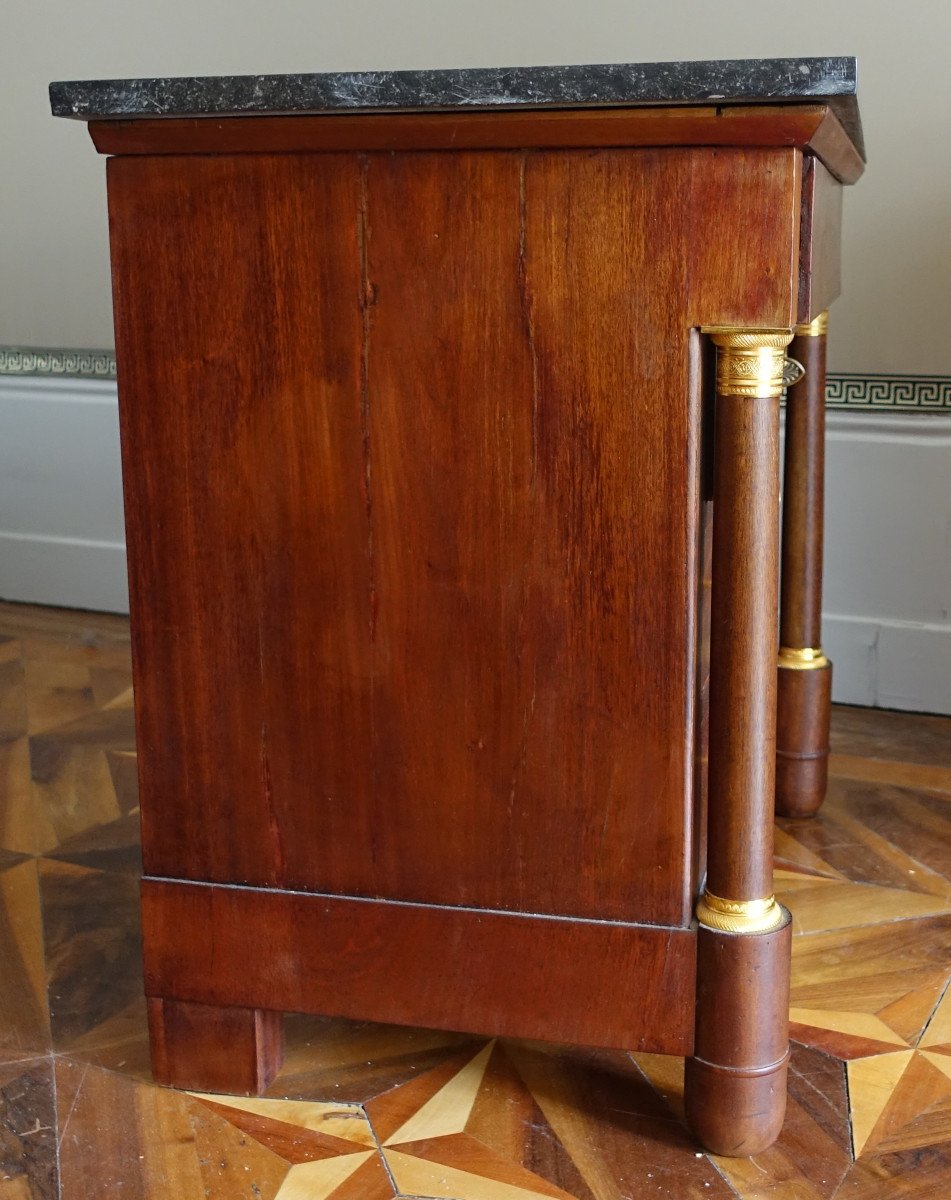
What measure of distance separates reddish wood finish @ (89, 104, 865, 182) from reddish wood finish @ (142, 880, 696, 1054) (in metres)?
0.55

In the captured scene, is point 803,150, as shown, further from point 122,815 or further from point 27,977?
point 122,815

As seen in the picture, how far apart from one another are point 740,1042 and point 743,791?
0.61 feet

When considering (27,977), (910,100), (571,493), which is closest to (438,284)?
(571,493)

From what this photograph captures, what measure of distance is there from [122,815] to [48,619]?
108 centimetres

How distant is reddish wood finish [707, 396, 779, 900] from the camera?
37.5 inches

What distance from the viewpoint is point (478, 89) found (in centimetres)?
88

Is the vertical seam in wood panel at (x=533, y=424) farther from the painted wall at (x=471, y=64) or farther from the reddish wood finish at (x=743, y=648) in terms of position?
the painted wall at (x=471, y=64)

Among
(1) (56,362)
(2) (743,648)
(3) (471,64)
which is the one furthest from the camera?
(1) (56,362)

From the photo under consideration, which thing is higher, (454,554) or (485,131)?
(485,131)

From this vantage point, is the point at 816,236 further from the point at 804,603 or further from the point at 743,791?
the point at 804,603

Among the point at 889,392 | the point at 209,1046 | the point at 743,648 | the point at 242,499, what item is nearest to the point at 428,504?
the point at 242,499

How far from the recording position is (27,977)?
4.39 ft

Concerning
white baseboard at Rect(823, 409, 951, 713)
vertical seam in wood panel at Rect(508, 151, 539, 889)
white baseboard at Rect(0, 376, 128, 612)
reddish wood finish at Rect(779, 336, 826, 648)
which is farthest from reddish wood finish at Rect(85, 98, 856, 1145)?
white baseboard at Rect(0, 376, 128, 612)

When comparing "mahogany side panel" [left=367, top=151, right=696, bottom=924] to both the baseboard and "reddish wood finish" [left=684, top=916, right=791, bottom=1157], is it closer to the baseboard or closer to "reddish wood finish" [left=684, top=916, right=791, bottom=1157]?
"reddish wood finish" [left=684, top=916, right=791, bottom=1157]
